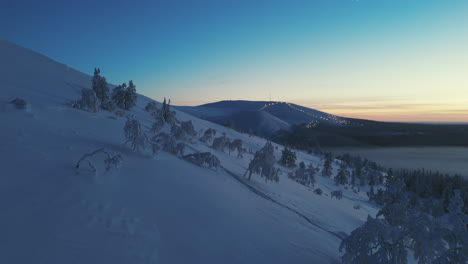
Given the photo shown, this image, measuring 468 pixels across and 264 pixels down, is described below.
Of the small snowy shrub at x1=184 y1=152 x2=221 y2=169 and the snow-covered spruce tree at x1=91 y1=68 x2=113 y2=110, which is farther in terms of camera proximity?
the snow-covered spruce tree at x1=91 y1=68 x2=113 y2=110

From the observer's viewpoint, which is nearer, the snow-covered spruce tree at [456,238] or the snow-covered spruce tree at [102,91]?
the snow-covered spruce tree at [456,238]

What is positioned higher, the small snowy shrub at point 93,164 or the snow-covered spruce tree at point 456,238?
the small snowy shrub at point 93,164

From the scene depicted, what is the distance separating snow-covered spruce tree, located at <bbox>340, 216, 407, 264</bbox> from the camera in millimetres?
5680

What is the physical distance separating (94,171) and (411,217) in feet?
35.1

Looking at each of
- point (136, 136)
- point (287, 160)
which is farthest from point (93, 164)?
point (287, 160)

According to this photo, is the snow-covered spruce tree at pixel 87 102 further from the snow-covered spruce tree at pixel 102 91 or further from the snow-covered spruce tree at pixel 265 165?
the snow-covered spruce tree at pixel 265 165

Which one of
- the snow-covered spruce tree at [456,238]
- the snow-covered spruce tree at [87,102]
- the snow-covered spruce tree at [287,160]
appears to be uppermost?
the snow-covered spruce tree at [87,102]

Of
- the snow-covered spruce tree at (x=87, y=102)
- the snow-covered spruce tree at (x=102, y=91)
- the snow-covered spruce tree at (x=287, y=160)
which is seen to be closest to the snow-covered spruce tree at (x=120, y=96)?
the snow-covered spruce tree at (x=102, y=91)

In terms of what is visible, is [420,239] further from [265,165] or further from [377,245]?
[265,165]

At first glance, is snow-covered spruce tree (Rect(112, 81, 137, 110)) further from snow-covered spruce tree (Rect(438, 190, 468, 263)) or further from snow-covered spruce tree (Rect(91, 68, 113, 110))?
snow-covered spruce tree (Rect(438, 190, 468, 263))

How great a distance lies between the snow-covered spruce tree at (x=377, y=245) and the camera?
18.6 ft

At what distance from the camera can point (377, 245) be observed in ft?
19.8

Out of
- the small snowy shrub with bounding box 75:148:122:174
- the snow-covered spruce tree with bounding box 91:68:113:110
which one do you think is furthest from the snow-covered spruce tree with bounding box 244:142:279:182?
the snow-covered spruce tree with bounding box 91:68:113:110

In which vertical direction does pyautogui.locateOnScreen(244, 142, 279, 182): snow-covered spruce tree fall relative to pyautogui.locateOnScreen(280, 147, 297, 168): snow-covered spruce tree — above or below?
above
